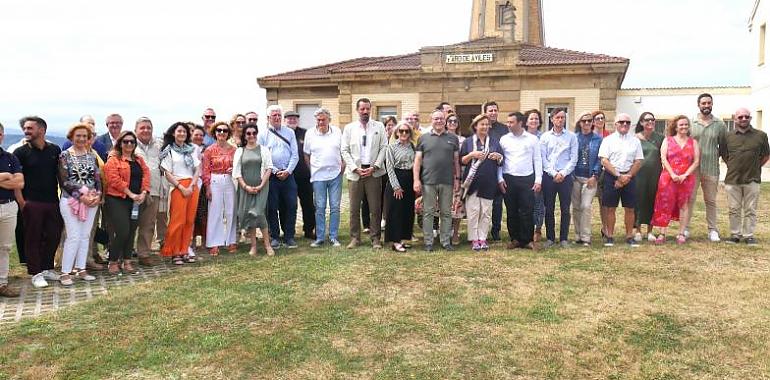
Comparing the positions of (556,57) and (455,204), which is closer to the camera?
(455,204)

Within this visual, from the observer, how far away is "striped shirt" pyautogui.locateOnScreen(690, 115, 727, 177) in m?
7.03

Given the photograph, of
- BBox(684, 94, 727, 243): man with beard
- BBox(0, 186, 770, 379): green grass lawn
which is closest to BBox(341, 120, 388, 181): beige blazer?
BBox(0, 186, 770, 379): green grass lawn

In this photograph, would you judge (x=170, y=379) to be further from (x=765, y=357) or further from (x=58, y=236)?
(x=765, y=357)

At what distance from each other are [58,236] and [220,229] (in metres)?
1.77

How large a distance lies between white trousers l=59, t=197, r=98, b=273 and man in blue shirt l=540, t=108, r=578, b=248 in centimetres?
520

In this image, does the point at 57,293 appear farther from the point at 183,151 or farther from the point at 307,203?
the point at 307,203

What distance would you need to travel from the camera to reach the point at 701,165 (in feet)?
23.5

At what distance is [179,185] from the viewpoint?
6.23 meters

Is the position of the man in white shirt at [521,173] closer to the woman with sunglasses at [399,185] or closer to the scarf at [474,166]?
the scarf at [474,166]

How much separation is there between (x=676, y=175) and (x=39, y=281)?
7353 millimetres

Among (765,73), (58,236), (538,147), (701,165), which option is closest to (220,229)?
(58,236)

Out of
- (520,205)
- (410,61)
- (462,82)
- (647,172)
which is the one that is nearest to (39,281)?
(520,205)

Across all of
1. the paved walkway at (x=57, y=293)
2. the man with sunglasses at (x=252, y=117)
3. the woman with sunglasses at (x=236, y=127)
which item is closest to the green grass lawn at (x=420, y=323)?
the paved walkway at (x=57, y=293)

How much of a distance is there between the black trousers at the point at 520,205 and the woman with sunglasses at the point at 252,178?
2.96 m
